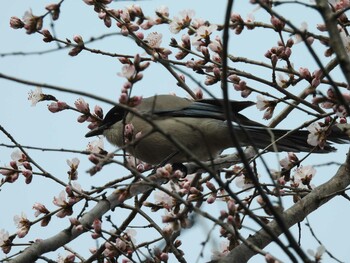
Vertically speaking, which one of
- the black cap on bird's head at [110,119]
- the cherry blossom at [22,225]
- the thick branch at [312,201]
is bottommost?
the thick branch at [312,201]

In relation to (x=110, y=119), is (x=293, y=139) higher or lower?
lower

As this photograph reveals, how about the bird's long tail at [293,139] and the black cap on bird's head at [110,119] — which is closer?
the bird's long tail at [293,139]

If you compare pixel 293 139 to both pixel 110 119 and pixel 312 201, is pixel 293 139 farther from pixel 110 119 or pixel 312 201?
pixel 110 119

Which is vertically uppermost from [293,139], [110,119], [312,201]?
[110,119]

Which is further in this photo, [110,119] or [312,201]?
[110,119]

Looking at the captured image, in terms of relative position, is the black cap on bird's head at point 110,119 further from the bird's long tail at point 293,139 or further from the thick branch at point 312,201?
the thick branch at point 312,201

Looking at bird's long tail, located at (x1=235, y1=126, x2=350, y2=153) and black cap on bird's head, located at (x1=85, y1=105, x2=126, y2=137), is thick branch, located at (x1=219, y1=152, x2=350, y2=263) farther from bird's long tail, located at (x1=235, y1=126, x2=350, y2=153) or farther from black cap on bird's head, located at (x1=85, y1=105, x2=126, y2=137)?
black cap on bird's head, located at (x1=85, y1=105, x2=126, y2=137)

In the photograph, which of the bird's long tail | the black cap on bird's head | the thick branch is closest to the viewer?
the thick branch

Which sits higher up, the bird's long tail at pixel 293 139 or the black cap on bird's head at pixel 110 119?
the black cap on bird's head at pixel 110 119

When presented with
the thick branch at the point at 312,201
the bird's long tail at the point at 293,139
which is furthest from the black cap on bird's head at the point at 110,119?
the thick branch at the point at 312,201

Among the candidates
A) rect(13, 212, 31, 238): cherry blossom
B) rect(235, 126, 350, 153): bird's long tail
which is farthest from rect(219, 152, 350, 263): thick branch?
rect(13, 212, 31, 238): cherry blossom

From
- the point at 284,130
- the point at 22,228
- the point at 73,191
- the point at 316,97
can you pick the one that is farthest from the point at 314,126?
the point at 22,228

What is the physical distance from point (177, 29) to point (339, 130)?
4.15ft

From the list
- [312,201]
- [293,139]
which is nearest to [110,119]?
[293,139]
